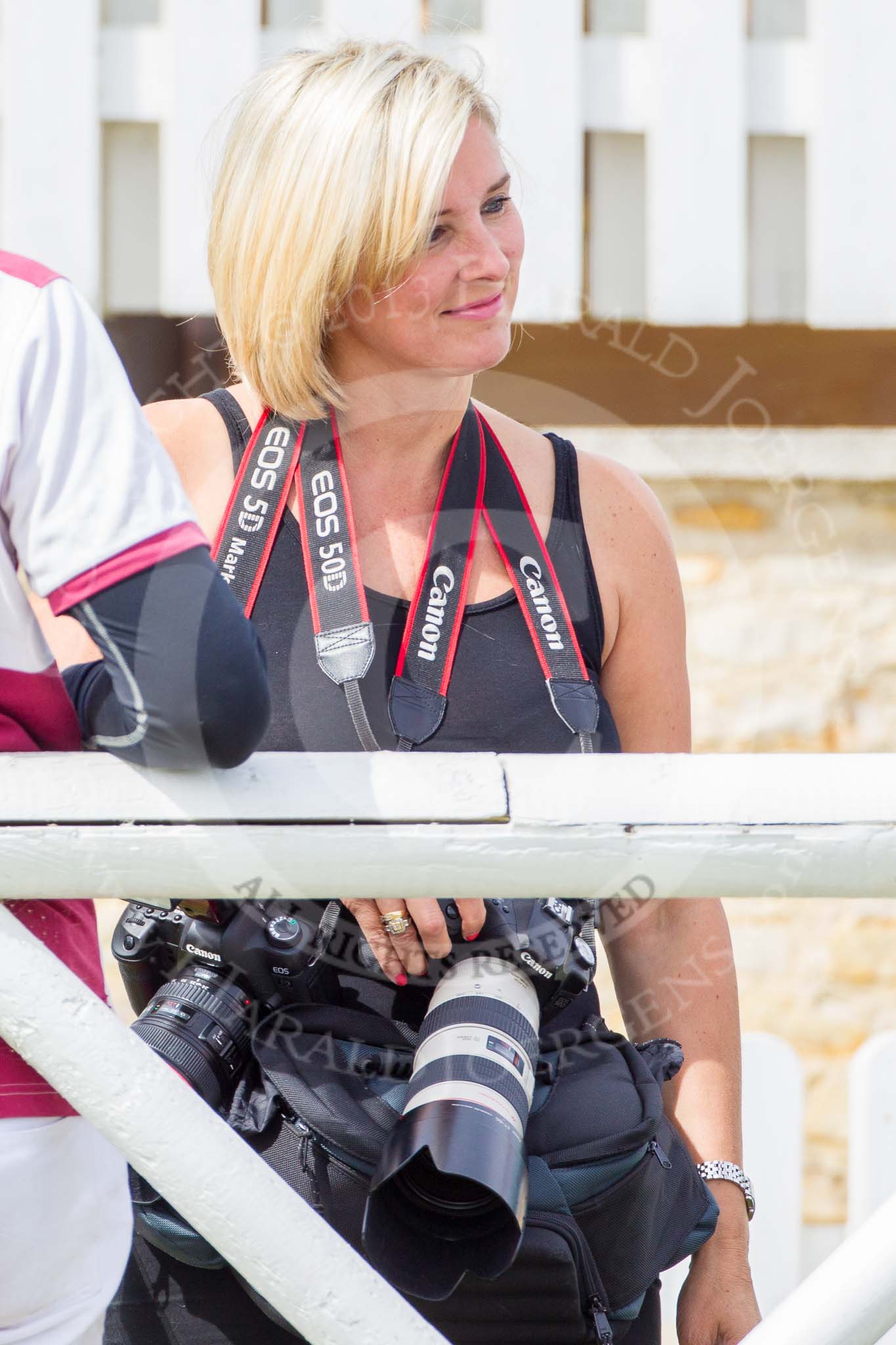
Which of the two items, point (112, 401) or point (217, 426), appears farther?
point (217, 426)

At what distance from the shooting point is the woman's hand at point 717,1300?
114 cm

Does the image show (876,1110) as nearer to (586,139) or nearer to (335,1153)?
(335,1153)

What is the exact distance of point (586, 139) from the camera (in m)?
2.10

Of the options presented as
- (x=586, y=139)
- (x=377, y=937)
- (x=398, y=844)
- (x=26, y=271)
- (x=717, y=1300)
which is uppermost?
(x=586, y=139)

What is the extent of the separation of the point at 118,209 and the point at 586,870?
1.73 meters

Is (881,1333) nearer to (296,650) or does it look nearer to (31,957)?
(31,957)

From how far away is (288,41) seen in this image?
80.1 inches

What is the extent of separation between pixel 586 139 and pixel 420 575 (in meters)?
1.22

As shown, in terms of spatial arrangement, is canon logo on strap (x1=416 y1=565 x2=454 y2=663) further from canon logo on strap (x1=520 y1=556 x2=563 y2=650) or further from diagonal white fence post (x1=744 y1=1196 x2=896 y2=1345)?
diagonal white fence post (x1=744 y1=1196 x2=896 y2=1345)

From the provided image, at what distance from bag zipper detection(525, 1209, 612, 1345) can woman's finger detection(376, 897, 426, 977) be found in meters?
0.19

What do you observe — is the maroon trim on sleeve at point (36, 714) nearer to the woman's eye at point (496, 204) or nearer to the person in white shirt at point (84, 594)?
the person in white shirt at point (84, 594)

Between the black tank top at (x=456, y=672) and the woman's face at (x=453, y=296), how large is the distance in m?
0.17

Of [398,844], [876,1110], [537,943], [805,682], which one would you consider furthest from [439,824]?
[805,682]

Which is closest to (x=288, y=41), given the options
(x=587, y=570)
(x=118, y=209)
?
(x=118, y=209)
